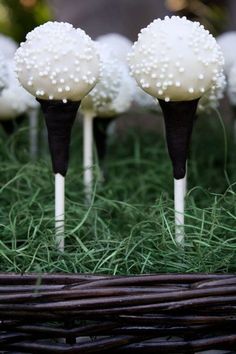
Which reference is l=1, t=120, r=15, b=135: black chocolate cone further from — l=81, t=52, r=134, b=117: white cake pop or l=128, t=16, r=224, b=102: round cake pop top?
l=128, t=16, r=224, b=102: round cake pop top

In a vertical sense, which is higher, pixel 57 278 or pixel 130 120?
pixel 130 120

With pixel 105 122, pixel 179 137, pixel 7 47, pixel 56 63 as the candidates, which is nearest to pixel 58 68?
pixel 56 63

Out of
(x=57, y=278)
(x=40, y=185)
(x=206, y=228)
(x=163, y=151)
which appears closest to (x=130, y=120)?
(x=163, y=151)

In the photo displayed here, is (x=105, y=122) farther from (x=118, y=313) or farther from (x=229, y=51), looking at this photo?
(x=118, y=313)

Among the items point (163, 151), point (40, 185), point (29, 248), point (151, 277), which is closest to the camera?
point (151, 277)

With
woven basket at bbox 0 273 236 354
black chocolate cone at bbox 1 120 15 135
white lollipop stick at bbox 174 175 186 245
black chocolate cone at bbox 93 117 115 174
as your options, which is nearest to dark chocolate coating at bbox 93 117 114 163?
black chocolate cone at bbox 93 117 115 174

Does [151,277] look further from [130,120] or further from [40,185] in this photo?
[130,120]

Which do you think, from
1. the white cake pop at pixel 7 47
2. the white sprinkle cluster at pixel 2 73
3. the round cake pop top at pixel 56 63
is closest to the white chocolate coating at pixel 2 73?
the white sprinkle cluster at pixel 2 73
